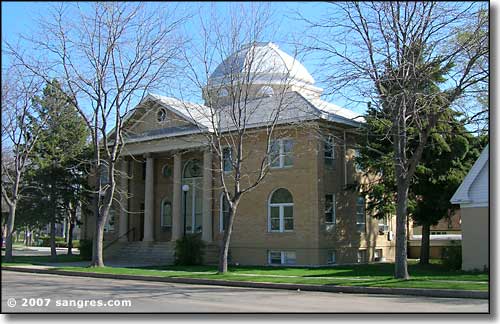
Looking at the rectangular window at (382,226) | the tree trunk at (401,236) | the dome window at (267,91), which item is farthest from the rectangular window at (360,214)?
the tree trunk at (401,236)

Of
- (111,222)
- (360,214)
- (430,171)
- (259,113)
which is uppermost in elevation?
(259,113)

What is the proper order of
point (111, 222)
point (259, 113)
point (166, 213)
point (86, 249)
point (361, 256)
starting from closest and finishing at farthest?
point (259, 113), point (361, 256), point (86, 249), point (166, 213), point (111, 222)

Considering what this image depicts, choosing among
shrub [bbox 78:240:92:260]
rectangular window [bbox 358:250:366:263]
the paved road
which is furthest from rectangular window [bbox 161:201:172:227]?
the paved road

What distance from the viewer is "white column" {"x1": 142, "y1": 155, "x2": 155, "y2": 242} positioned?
A: 36406 millimetres

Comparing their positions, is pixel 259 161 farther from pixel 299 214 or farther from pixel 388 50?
pixel 388 50

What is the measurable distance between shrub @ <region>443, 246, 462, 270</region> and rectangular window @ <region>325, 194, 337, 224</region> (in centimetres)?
636

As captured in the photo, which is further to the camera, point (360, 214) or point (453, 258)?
point (360, 214)

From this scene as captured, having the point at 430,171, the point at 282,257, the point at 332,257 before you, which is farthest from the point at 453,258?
the point at 282,257

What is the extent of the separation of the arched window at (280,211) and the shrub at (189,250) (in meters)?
3.85

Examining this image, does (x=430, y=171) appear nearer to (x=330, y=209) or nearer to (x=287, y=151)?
(x=330, y=209)

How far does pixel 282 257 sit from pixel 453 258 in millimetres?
8650

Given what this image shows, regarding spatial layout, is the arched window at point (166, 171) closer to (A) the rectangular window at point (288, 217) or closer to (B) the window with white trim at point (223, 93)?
(A) the rectangular window at point (288, 217)

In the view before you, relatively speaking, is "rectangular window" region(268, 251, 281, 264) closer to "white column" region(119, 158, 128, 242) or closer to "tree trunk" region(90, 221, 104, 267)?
"tree trunk" region(90, 221, 104, 267)

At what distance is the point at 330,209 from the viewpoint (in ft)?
103
